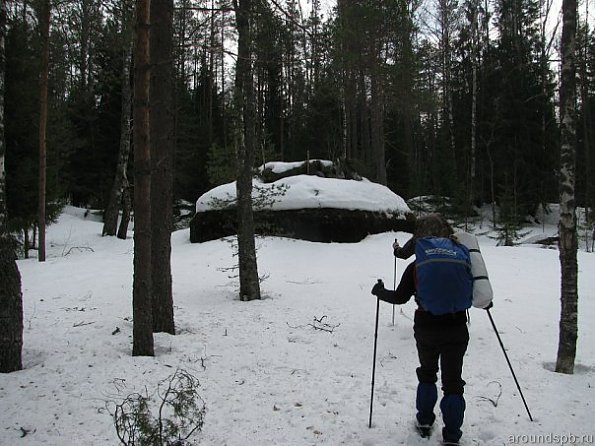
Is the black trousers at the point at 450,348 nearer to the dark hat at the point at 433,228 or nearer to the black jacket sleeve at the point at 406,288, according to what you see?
the black jacket sleeve at the point at 406,288

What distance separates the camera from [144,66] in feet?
14.1

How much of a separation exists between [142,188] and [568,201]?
14.7ft

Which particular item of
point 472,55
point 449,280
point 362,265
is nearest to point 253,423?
point 449,280

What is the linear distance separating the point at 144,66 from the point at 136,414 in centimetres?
328

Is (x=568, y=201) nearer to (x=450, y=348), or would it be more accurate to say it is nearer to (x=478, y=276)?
(x=478, y=276)

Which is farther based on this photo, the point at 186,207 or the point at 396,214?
the point at 186,207

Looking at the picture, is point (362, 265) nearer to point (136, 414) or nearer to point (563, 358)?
point (563, 358)

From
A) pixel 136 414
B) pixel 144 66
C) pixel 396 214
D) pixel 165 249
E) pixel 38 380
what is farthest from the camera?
pixel 396 214

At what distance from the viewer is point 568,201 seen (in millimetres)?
4621

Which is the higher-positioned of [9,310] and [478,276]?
[478,276]

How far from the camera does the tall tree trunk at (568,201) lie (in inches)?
179

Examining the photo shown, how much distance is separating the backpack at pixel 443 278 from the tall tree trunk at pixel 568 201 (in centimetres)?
212

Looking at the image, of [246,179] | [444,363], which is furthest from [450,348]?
[246,179]

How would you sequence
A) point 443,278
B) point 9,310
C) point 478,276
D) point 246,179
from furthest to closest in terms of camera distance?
1. point 246,179
2. point 9,310
3. point 478,276
4. point 443,278
